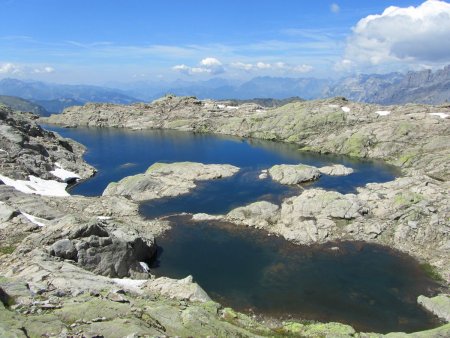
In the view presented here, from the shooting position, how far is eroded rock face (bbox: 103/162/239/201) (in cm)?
9319

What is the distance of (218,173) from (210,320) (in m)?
78.4

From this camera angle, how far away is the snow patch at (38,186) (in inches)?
3380

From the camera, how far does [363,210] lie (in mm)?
75812

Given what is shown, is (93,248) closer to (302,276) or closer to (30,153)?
(302,276)

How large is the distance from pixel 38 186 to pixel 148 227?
34.6 metres

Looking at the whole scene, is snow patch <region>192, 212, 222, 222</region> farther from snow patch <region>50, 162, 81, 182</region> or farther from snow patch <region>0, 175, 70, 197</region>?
snow patch <region>50, 162, 81, 182</region>

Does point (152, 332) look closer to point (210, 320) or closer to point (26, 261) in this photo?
point (210, 320)

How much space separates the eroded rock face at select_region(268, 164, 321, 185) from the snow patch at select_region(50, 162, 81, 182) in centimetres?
5403

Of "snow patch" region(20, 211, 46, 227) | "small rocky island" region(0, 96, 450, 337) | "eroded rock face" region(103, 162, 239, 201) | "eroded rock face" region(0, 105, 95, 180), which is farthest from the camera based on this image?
"eroded rock face" region(0, 105, 95, 180)

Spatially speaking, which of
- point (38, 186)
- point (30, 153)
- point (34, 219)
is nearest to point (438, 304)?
point (34, 219)

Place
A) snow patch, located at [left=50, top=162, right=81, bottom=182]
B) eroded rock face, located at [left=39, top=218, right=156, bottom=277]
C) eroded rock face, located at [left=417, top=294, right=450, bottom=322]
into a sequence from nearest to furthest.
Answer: eroded rock face, located at [left=417, top=294, right=450, bottom=322] → eroded rock face, located at [left=39, top=218, right=156, bottom=277] → snow patch, located at [left=50, top=162, right=81, bottom=182]

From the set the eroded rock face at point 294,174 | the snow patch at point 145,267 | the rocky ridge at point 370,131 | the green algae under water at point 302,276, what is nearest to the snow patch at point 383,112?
the rocky ridge at point 370,131

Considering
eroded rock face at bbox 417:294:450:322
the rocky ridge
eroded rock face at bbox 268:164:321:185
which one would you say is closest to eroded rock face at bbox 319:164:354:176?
eroded rock face at bbox 268:164:321:185

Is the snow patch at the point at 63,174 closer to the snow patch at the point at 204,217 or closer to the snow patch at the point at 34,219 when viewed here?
the snow patch at the point at 34,219
